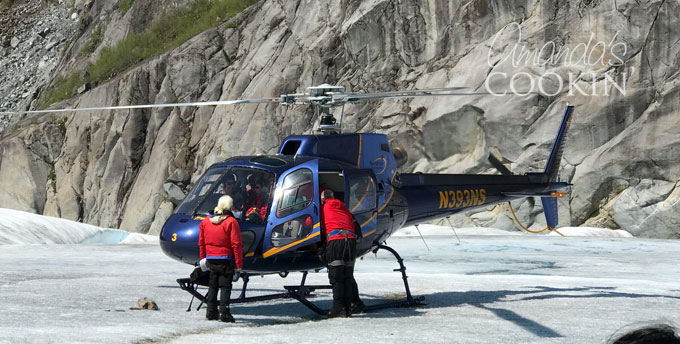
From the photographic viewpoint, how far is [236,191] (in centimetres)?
848

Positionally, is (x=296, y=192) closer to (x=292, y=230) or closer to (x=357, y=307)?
(x=292, y=230)

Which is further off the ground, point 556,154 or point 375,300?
point 556,154

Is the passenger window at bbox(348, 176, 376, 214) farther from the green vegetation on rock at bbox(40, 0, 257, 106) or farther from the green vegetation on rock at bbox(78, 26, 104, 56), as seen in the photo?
the green vegetation on rock at bbox(78, 26, 104, 56)

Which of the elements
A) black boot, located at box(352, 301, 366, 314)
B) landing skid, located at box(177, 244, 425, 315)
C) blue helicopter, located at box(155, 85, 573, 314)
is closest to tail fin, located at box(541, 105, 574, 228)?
blue helicopter, located at box(155, 85, 573, 314)

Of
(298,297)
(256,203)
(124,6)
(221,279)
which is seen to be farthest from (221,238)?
(124,6)

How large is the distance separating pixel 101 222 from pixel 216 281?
28.3 metres

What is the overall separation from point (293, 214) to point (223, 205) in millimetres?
974

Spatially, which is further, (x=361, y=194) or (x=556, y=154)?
(x=556, y=154)

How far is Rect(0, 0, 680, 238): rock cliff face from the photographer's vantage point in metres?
23.9

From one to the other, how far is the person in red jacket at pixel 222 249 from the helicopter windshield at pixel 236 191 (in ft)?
1.69

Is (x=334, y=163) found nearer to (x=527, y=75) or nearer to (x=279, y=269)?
(x=279, y=269)

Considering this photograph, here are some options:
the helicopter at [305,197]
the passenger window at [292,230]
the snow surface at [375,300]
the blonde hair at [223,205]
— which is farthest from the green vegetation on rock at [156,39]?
the blonde hair at [223,205]

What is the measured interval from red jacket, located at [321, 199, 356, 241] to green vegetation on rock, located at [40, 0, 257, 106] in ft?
95.4

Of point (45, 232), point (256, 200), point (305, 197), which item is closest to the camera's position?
point (256, 200)
